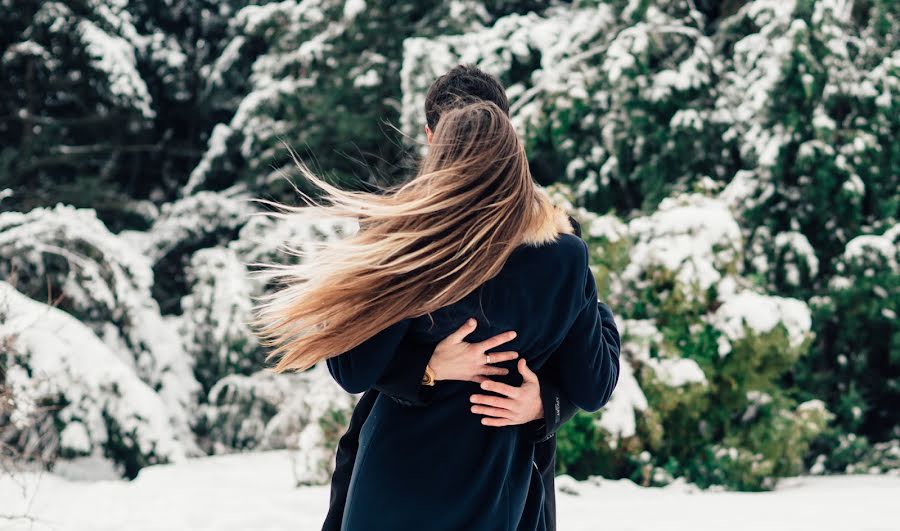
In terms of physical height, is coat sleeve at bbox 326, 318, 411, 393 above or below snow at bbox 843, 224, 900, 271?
above

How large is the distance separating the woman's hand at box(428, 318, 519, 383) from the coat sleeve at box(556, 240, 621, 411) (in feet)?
0.38

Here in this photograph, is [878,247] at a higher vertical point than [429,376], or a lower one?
lower

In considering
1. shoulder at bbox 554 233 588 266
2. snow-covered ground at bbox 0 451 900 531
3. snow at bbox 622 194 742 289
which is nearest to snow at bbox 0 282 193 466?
snow-covered ground at bbox 0 451 900 531

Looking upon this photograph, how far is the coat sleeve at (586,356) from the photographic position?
1362mm

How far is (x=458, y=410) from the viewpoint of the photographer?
52.6 inches

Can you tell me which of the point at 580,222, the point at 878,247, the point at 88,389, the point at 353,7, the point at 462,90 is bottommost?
the point at 88,389

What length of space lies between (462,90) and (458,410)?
0.64 metres

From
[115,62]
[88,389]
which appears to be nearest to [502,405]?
[88,389]

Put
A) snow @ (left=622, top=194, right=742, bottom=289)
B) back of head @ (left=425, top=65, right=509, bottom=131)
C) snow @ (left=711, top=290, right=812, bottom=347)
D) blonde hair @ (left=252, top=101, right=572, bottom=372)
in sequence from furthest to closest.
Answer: snow @ (left=622, top=194, right=742, bottom=289) → snow @ (left=711, top=290, right=812, bottom=347) → back of head @ (left=425, top=65, right=509, bottom=131) → blonde hair @ (left=252, top=101, right=572, bottom=372)

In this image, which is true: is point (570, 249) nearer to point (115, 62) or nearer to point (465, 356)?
point (465, 356)

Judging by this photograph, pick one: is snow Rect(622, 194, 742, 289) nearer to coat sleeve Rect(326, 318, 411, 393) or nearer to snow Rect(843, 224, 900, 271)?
snow Rect(843, 224, 900, 271)

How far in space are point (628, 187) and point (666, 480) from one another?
3461 mm

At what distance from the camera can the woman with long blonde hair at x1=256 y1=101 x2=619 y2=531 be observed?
4.14 feet

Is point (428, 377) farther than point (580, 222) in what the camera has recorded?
No
